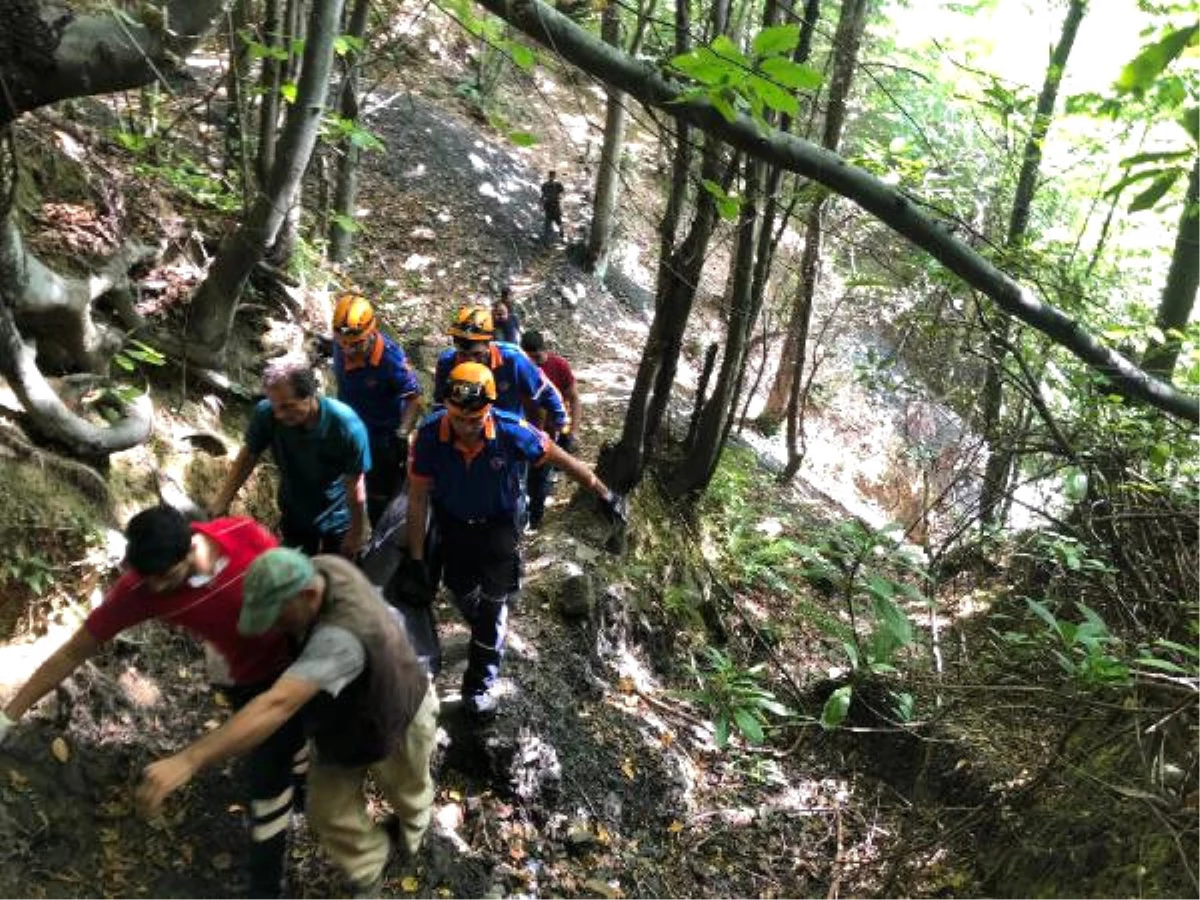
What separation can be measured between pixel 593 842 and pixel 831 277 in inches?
801

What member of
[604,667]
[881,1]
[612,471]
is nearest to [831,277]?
[881,1]

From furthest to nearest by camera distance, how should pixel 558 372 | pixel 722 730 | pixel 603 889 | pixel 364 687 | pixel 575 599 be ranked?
pixel 558 372 → pixel 575 599 → pixel 603 889 → pixel 722 730 → pixel 364 687

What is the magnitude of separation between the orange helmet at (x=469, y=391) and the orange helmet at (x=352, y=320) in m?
1.19

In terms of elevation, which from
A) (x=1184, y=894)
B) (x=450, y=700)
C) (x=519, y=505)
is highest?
(x=519, y=505)

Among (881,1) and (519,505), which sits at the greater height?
(881,1)

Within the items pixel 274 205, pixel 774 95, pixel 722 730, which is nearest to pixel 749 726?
pixel 722 730

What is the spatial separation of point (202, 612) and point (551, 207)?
1491cm

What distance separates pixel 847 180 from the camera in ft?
7.36

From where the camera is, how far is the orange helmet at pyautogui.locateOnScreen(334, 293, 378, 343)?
5352 mm

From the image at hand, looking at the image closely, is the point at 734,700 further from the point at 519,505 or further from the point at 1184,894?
the point at 1184,894

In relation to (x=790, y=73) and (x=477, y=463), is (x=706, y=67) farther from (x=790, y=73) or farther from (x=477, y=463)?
(x=477, y=463)

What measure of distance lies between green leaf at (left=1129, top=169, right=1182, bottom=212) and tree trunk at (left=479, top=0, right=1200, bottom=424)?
1.17 ft

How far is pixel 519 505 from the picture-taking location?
4949mm

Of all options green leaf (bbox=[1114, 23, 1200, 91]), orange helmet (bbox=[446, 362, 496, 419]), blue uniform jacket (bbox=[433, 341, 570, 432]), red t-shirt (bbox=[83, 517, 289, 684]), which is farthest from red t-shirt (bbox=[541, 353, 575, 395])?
green leaf (bbox=[1114, 23, 1200, 91])
